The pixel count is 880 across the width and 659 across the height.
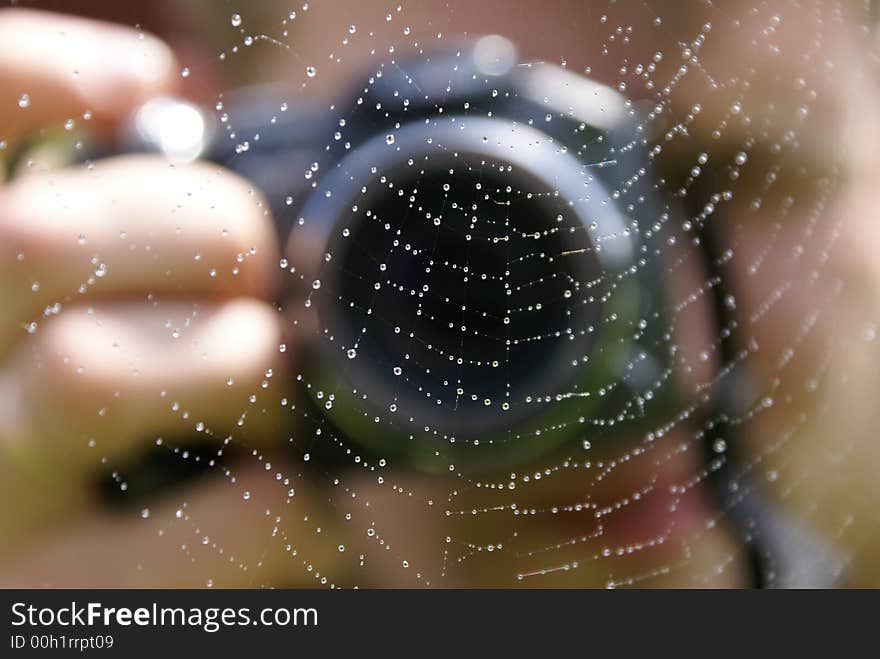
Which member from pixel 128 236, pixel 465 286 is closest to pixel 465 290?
pixel 465 286

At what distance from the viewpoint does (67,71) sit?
236 millimetres

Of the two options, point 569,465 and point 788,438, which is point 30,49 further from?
point 788,438

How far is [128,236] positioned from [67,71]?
0.06 metres

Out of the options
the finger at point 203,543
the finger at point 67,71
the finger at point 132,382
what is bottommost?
the finger at point 203,543

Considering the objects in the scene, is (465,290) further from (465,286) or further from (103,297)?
(103,297)

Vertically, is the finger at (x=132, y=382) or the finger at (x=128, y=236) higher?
the finger at (x=128, y=236)

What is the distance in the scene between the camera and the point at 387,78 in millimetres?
232

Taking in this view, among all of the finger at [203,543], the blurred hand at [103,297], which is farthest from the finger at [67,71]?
the finger at [203,543]

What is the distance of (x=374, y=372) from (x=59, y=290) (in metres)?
0.10

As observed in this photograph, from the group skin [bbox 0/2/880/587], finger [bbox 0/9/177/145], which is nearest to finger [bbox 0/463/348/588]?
skin [bbox 0/2/880/587]

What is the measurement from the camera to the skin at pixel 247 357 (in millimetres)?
229

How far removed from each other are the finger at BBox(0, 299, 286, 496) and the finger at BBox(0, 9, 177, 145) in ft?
0.21

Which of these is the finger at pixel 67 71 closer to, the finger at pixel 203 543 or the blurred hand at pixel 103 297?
the blurred hand at pixel 103 297

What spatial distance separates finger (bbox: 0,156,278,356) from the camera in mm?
224
